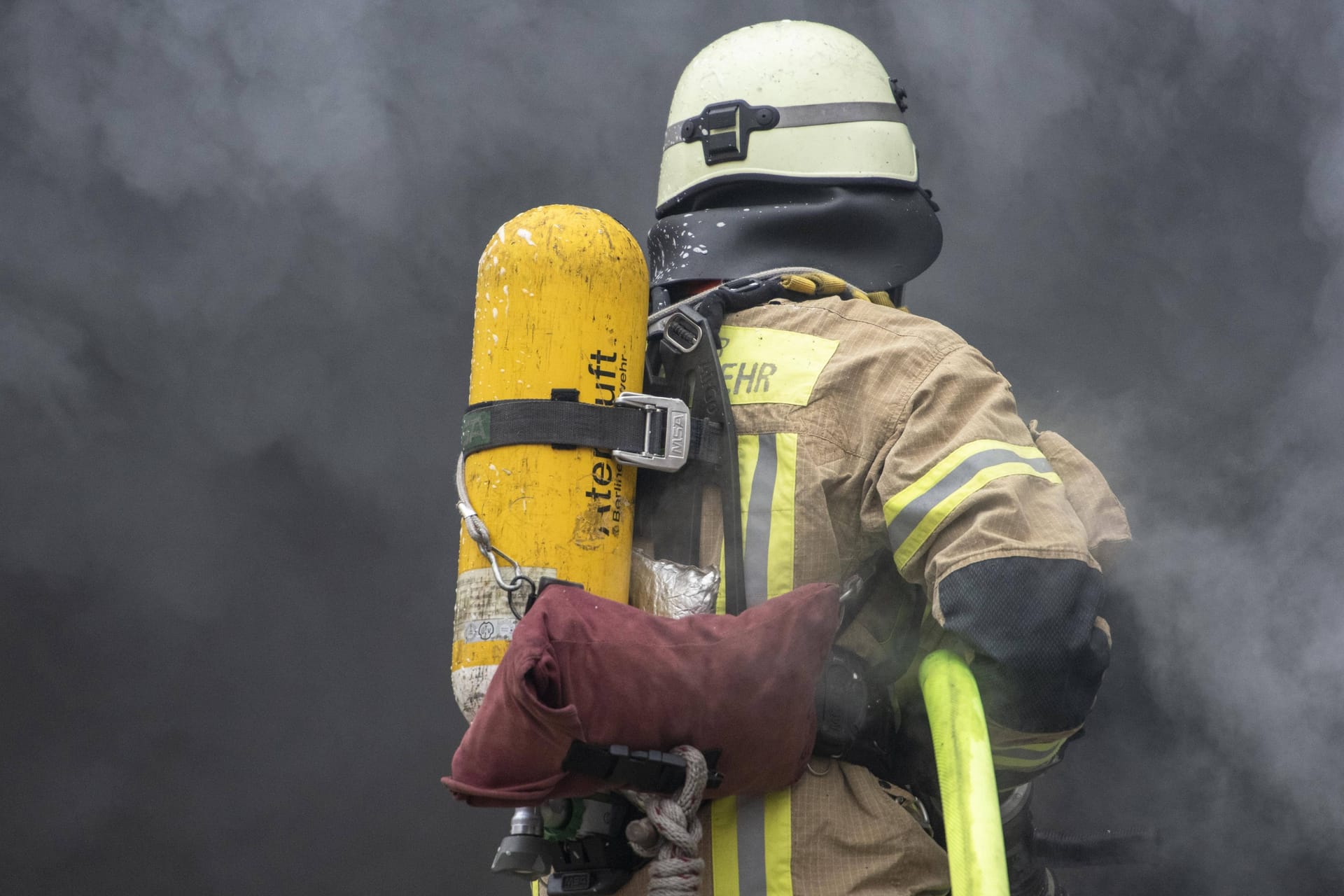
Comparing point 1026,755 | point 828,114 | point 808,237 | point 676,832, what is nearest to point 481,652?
point 676,832

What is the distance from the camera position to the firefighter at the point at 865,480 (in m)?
1.81

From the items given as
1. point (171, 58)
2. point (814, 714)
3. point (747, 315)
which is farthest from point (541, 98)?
point (814, 714)

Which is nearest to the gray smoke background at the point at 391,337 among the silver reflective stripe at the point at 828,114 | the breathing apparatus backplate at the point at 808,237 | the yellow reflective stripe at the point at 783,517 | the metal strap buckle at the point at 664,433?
the breathing apparatus backplate at the point at 808,237

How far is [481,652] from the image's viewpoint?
1.97 m

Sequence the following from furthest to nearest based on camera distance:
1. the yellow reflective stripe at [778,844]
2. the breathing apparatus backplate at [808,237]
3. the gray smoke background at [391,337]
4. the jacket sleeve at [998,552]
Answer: the gray smoke background at [391,337] → the breathing apparatus backplate at [808,237] → the yellow reflective stripe at [778,844] → the jacket sleeve at [998,552]

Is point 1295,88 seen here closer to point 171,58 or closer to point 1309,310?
point 1309,310

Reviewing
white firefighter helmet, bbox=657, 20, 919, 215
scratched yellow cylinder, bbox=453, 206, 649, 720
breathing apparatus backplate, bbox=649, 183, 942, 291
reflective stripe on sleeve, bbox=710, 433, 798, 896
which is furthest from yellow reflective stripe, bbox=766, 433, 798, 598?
white firefighter helmet, bbox=657, 20, 919, 215

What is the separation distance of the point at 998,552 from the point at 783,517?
0.39 meters

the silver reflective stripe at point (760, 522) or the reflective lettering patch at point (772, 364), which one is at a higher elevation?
the reflective lettering patch at point (772, 364)

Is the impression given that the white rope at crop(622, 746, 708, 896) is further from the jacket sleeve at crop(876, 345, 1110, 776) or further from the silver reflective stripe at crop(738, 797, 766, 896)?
the jacket sleeve at crop(876, 345, 1110, 776)

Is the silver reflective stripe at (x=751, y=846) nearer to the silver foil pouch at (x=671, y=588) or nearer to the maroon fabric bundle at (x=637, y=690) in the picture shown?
the maroon fabric bundle at (x=637, y=690)

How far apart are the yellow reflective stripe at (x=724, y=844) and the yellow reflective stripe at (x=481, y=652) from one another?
43 centimetres

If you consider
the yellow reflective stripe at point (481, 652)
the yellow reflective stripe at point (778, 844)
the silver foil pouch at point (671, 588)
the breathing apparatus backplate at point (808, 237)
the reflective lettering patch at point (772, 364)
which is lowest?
the yellow reflective stripe at point (778, 844)

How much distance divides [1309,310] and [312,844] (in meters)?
3.69
